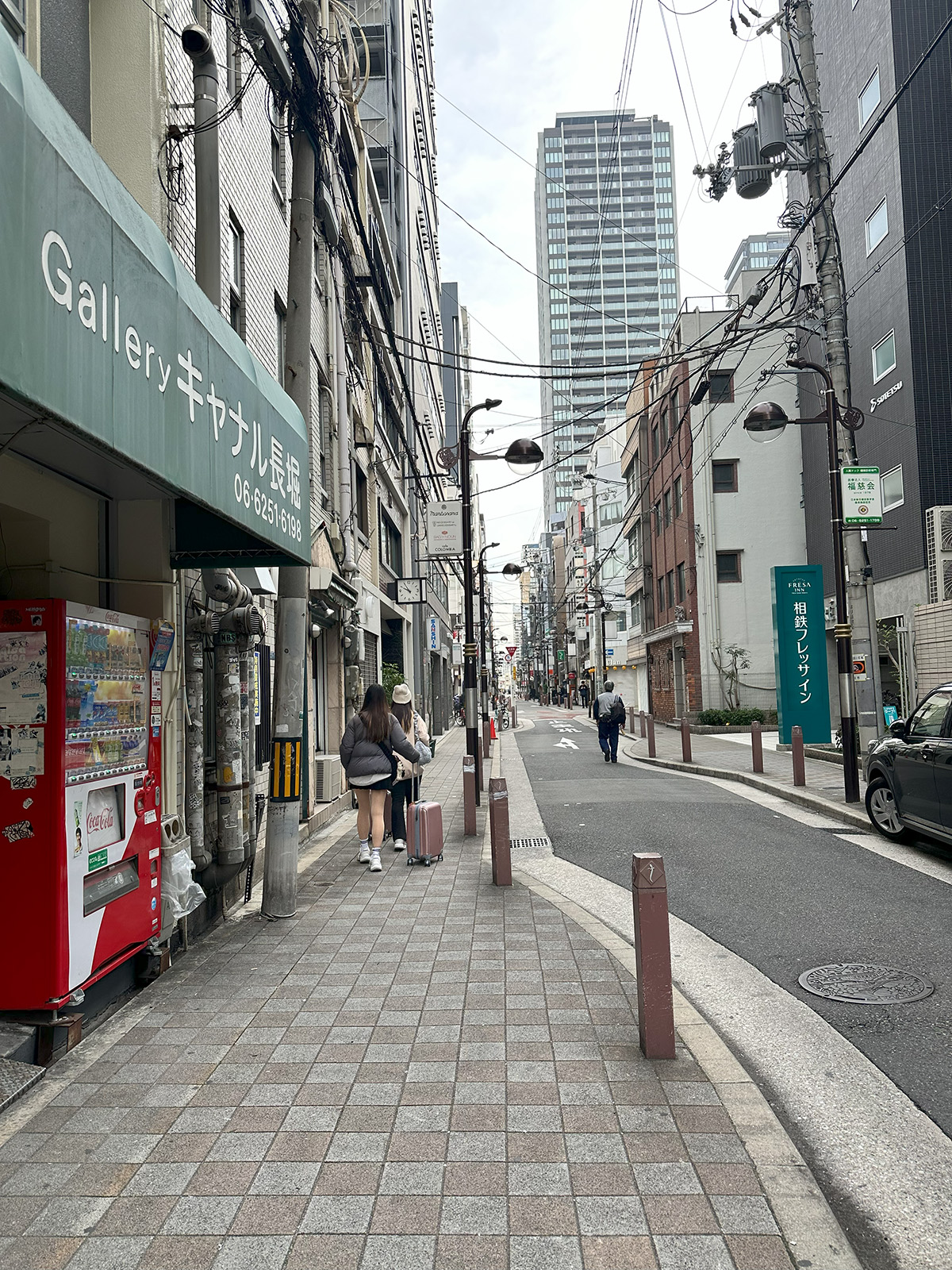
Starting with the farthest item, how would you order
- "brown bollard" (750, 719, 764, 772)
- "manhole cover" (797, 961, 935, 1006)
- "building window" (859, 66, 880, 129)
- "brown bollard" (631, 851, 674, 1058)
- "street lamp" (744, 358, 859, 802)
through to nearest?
1. "building window" (859, 66, 880, 129)
2. "brown bollard" (750, 719, 764, 772)
3. "street lamp" (744, 358, 859, 802)
4. "manhole cover" (797, 961, 935, 1006)
5. "brown bollard" (631, 851, 674, 1058)

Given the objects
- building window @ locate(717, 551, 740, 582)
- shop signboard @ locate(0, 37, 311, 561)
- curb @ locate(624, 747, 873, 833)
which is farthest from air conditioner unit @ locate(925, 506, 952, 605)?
shop signboard @ locate(0, 37, 311, 561)

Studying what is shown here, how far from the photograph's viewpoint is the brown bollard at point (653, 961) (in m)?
4.20

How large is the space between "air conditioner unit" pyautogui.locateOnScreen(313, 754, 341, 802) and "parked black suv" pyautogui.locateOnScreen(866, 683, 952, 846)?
23.4 feet

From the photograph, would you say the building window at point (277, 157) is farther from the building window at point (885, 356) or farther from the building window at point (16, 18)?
the building window at point (885, 356)

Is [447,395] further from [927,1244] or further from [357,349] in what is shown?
[927,1244]

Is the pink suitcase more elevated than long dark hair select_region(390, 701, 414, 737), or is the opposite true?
long dark hair select_region(390, 701, 414, 737)

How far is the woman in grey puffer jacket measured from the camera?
9.03 metres

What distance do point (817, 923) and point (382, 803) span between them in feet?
14.6

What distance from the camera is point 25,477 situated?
4.74 meters

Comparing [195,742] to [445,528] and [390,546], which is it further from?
[390,546]

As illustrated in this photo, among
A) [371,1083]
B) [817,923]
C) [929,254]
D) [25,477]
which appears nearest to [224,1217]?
[371,1083]

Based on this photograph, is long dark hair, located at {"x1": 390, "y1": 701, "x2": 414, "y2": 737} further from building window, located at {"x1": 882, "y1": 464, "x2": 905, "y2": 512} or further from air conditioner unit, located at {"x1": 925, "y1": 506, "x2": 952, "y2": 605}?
building window, located at {"x1": 882, "y1": 464, "x2": 905, "y2": 512}

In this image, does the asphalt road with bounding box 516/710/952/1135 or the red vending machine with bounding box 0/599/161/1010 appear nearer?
the red vending machine with bounding box 0/599/161/1010

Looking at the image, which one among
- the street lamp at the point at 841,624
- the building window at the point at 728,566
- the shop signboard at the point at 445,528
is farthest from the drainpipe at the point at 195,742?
the building window at the point at 728,566
